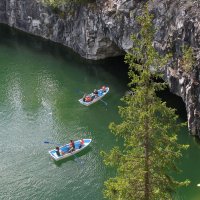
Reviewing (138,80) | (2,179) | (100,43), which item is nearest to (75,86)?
(100,43)

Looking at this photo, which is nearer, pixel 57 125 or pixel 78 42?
pixel 57 125

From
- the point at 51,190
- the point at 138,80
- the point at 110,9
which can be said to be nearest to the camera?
the point at 138,80

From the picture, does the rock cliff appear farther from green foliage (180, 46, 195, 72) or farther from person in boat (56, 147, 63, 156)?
person in boat (56, 147, 63, 156)

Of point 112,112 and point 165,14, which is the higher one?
point 165,14

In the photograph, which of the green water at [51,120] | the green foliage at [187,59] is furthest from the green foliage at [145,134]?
the green foliage at [187,59]

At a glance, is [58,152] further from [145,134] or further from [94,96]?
[145,134]

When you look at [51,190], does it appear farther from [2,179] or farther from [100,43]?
[100,43]

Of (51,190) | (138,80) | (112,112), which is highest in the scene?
(138,80)

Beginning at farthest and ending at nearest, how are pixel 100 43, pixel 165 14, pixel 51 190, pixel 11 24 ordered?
pixel 11 24, pixel 100 43, pixel 165 14, pixel 51 190
